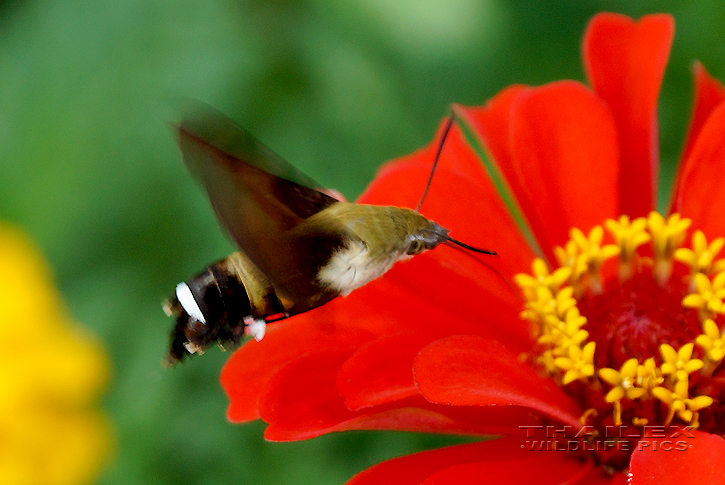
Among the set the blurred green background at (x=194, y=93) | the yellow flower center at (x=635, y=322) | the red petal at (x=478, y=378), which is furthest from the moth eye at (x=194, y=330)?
the blurred green background at (x=194, y=93)

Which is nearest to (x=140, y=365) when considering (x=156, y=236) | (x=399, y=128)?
(x=156, y=236)

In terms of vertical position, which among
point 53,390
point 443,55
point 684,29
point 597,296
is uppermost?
point 443,55

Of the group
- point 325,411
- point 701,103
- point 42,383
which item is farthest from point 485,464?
point 42,383

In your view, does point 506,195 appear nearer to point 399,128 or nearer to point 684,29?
point 399,128

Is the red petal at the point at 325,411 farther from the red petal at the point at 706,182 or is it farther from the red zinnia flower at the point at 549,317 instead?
the red petal at the point at 706,182

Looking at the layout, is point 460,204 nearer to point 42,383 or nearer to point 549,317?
point 549,317

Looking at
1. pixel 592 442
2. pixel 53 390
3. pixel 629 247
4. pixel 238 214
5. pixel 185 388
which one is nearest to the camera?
pixel 238 214
